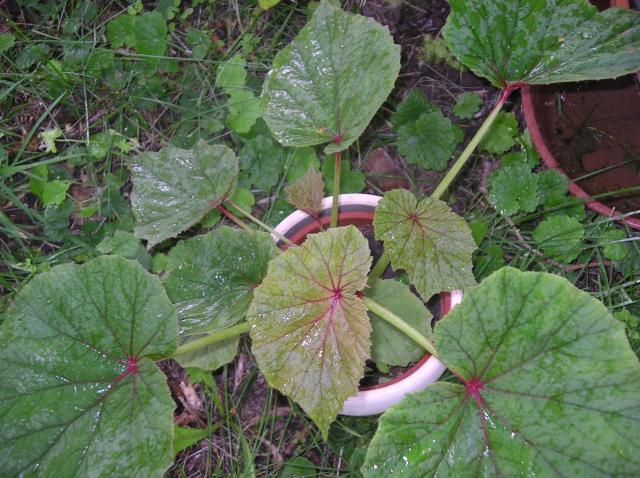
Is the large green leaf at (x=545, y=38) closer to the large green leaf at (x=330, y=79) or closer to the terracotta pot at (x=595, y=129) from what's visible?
the large green leaf at (x=330, y=79)

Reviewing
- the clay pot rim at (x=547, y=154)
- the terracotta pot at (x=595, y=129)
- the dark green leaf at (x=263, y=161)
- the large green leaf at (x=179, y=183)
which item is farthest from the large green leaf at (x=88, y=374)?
the terracotta pot at (x=595, y=129)

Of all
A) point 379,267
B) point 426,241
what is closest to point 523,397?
point 426,241

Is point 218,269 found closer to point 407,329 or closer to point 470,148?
point 407,329

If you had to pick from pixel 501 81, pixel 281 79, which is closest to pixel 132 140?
pixel 281 79

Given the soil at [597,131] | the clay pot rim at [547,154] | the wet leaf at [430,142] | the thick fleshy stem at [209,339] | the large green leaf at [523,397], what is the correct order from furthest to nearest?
the wet leaf at [430,142] < the soil at [597,131] < the clay pot rim at [547,154] < the thick fleshy stem at [209,339] < the large green leaf at [523,397]

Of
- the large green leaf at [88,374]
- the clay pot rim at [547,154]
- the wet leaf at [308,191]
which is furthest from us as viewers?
the clay pot rim at [547,154]

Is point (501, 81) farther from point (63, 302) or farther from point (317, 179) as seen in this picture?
point (63, 302)
